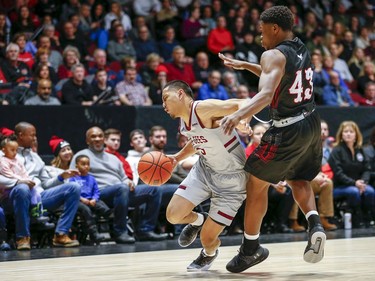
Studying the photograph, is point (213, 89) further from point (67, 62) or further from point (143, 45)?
point (67, 62)

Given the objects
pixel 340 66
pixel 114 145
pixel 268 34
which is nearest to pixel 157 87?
pixel 114 145

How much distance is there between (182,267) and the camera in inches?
234

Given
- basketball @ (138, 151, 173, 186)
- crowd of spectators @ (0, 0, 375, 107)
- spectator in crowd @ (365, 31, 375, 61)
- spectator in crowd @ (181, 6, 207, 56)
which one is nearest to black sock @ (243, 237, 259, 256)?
basketball @ (138, 151, 173, 186)

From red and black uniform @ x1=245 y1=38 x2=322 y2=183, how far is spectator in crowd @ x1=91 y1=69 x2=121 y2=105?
543cm

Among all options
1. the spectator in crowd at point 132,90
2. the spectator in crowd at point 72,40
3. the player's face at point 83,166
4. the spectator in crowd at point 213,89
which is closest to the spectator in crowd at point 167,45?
the spectator in crowd at point 72,40

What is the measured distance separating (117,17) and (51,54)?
200 centimetres

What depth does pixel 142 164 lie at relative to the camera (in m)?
6.11

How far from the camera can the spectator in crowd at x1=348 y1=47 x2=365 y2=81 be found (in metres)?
14.8

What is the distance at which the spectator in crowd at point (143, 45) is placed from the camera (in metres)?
13.2

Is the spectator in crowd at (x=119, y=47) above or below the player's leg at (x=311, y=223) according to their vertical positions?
above

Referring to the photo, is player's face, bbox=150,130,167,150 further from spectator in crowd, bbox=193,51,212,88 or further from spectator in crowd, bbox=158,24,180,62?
spectator in crowd, bbox=158,24,180,62

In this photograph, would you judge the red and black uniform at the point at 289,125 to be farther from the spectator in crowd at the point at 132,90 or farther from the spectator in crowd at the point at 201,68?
the spectator in crowd at the point at 201,68

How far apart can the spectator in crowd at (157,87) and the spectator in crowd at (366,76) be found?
157 inches

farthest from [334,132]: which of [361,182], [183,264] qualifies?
[183,264]
